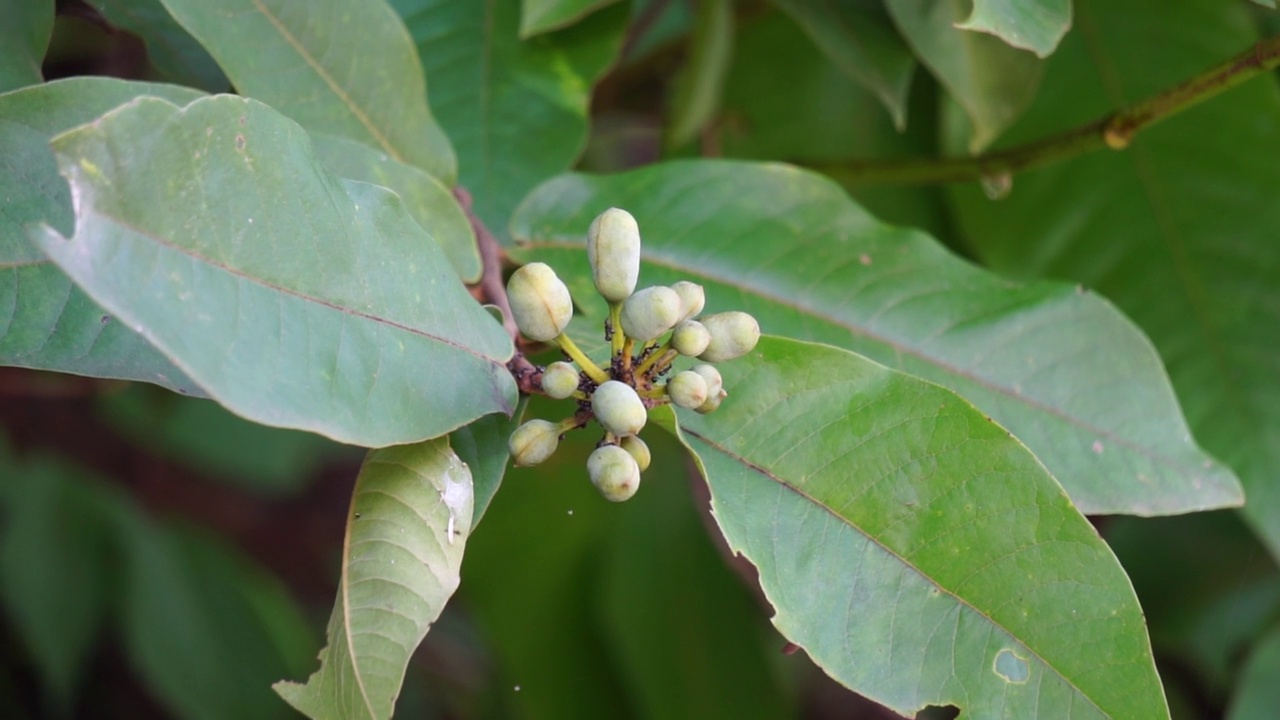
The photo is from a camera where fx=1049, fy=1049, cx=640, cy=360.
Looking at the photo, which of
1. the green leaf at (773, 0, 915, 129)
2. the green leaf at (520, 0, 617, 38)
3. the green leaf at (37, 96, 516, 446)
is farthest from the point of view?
the green leaf at (773, 0, 915, 129)

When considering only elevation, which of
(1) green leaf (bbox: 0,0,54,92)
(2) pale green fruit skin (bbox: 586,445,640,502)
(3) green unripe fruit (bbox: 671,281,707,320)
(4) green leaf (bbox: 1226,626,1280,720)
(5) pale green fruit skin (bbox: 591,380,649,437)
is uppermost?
(1) green leaf (bbox: 0,0,54,92)

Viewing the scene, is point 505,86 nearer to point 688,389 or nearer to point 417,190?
point 417,190

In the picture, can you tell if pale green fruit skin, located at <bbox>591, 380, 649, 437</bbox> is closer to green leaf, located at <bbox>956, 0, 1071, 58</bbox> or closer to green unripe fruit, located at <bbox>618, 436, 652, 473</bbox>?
green unripe fruit, located at <bbox>618, 436, 652, 473</bbox>

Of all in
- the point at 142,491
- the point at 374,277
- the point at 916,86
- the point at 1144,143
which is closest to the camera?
the point at 374,277

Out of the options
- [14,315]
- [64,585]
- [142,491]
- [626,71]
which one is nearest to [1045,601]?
[14,315]

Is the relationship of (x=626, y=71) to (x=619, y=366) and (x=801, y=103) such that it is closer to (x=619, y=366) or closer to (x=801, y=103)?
(x=801, y=103)

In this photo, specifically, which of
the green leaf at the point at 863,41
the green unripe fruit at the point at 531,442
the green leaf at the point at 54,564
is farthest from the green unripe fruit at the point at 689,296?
the green leaf at the point at 54,564

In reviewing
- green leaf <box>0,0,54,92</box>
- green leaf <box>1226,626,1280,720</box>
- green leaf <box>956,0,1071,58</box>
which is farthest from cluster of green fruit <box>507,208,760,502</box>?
green leaf <box>1226,626,1280,720</box>
